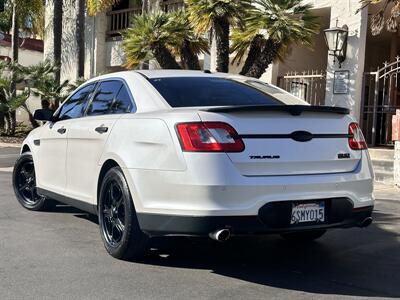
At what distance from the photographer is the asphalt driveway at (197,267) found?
4.43 meters

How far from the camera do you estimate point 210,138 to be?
4496 mm

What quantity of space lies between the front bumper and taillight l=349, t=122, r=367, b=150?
0.51 m

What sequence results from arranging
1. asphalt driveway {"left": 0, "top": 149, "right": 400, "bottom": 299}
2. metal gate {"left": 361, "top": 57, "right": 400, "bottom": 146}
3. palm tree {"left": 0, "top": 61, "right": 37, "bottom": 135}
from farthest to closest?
palm tree {"left": 0, "top": 61, "right": 37, "bottom": 135} < metal gate {"left": 361, "top": 57, "right": 400, "bottom": 146} < asphalt driveway {"left": 0, "top": 149, "right": 400, "bottom": 299}

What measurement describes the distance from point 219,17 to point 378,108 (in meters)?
4.61

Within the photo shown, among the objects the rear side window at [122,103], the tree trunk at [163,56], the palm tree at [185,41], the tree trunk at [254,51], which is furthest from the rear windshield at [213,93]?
the palm tree at [185,41]

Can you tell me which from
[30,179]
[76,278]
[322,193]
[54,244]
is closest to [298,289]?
[322,193]

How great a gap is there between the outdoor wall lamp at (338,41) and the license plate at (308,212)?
969 centimetres

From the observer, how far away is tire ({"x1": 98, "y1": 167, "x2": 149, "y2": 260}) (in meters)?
4.95

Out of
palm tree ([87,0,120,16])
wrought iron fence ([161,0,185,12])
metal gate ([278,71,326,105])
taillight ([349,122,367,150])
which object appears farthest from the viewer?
palm tree ([87,0,120,16])

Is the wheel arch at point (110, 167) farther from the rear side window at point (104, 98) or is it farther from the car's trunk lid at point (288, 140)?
the car's trunk lid at point (288, 140)

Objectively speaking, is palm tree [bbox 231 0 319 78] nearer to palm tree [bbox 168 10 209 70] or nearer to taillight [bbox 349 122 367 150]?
palm tree [bbox 168 10 209 70]

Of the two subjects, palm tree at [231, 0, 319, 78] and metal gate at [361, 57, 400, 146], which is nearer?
palm tree at [231, 0, 319, 78]

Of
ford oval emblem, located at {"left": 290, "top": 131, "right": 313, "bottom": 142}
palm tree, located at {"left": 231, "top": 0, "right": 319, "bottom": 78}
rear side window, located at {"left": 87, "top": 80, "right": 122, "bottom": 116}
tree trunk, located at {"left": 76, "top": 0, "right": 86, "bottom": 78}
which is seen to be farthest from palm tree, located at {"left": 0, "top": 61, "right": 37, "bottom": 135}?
ford oval emblem, located at {"left": 290, "top": 131, "right": 313, "bottom": 142}

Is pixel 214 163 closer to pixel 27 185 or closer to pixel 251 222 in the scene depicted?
pixel 251 222
